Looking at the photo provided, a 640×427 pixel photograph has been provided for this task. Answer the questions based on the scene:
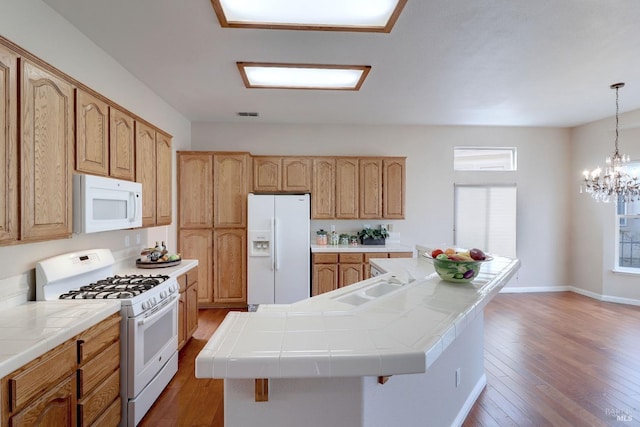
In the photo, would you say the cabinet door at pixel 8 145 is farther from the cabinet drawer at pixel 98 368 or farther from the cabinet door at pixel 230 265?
the cabinet door at pixel 230 265

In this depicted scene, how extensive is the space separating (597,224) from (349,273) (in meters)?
4.08

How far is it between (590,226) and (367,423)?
5.69 metres

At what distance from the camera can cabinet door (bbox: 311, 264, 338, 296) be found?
4324 mm

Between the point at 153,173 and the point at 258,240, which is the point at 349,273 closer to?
the point at 258,240

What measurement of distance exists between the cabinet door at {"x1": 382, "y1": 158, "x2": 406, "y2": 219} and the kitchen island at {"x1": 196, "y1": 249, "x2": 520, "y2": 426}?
3.02m

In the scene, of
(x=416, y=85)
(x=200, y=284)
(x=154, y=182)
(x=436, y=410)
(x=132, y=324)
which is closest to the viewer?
(x=436, y=410)

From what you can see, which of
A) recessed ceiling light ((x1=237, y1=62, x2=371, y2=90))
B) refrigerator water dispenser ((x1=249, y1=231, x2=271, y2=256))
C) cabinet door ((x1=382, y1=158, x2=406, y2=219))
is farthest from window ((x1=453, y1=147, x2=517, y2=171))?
refrigerator water dispenser ((x1=249, y1=231, x2=271, y2=256))

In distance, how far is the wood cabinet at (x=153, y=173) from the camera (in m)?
2.75

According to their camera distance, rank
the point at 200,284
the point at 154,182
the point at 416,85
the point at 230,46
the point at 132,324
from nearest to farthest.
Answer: the point at 132,324 < the point at 230,46 < the point at 154,182 < the point at 416,85 < the point at 200,284

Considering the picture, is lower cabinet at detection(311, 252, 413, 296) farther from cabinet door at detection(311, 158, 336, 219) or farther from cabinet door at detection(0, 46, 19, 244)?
cabinet door at detection(0, 46, 19, 244)

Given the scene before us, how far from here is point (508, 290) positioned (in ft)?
17.0

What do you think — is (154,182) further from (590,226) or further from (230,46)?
(590,226)

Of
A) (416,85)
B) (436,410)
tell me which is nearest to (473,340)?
(436,410)

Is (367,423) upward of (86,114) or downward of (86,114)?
downward
